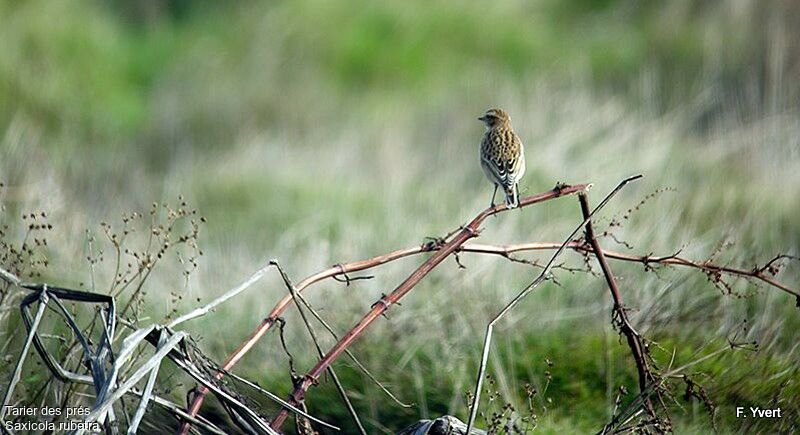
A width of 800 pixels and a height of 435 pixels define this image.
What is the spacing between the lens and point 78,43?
493 inches

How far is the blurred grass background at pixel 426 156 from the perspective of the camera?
4.87 meters

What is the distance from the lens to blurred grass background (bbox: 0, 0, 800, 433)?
4.87m

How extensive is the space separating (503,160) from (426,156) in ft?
16.5

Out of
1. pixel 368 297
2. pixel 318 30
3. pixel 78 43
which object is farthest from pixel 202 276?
pixel 318 30

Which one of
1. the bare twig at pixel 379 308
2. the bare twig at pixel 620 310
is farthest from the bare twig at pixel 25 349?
the bare twig at pixel 620 310

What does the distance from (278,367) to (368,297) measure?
745 millimetres

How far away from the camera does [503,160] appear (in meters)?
4.86

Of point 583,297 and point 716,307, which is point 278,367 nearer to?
point 583,297

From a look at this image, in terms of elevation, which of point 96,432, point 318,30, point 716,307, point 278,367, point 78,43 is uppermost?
point 318,30

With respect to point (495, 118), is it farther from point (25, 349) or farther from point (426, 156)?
point (426, 156)

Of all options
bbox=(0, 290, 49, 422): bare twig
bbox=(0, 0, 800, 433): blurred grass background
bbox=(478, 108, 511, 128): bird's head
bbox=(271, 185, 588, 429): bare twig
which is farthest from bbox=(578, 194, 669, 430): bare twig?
bbox=(478, 108, 511, 128): bird's head

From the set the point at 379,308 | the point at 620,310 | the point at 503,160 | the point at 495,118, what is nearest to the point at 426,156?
the point at 495,118

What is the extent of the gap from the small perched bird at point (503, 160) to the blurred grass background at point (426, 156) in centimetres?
63

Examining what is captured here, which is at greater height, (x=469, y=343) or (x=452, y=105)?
(x=452, y=105)
